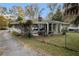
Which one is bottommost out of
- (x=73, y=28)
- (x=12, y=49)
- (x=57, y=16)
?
(x=12, y=49)

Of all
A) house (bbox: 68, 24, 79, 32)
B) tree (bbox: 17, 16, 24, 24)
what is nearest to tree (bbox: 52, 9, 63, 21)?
house (bbox: 68, 24, 79, 32)

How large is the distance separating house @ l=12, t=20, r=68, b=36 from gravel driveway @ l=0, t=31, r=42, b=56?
0.17m

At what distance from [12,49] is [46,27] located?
0.41m

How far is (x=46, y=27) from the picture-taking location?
2.80 meters

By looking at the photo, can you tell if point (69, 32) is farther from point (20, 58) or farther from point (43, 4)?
point (20, 58)

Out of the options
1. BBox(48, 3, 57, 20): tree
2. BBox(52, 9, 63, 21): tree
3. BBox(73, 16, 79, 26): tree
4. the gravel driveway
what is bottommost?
the gravel driveway

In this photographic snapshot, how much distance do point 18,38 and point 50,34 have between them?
0.33 m

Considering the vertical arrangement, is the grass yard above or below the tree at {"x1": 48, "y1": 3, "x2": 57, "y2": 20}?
below

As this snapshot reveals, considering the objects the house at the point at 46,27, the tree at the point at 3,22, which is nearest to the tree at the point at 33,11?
the house at the point at 46,27

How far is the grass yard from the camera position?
2.78m

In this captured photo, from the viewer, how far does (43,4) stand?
279 cm

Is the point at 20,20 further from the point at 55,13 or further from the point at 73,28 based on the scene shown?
the point at 73,28

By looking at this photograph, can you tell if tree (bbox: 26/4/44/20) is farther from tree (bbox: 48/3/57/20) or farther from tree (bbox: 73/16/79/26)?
tree (bbox: 73/16/79/26)

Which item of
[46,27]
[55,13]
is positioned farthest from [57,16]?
[46,27]
